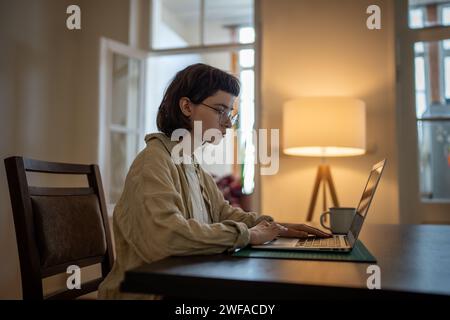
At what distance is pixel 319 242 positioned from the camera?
105cm

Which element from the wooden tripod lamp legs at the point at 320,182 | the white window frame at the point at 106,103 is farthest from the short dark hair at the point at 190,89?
the white window frame at the point at 106,103

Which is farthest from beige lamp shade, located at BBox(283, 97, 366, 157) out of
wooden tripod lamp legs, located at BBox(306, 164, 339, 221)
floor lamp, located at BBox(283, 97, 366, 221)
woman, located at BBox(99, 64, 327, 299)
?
woman, located at BBox(99, 64, 327, 299)

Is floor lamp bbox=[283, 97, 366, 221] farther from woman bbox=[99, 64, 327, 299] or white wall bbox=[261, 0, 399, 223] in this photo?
woman bbox=[99, 64, 327, 299]

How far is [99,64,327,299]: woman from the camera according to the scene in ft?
2.76

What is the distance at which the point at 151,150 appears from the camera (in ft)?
3.36

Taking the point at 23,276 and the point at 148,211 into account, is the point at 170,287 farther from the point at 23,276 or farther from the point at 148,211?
the point at 23,276

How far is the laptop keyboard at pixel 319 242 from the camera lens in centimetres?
98

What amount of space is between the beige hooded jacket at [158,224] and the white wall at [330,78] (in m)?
1.77

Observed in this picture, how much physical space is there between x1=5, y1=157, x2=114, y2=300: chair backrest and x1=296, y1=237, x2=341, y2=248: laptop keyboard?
610 mm

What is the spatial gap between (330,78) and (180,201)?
2127 millimetres

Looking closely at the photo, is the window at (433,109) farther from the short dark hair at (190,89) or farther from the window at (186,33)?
the short dark hair at (190,89)

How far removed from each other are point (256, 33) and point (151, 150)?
6.93 feet

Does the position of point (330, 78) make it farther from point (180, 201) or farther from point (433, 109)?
point (180, 201)
